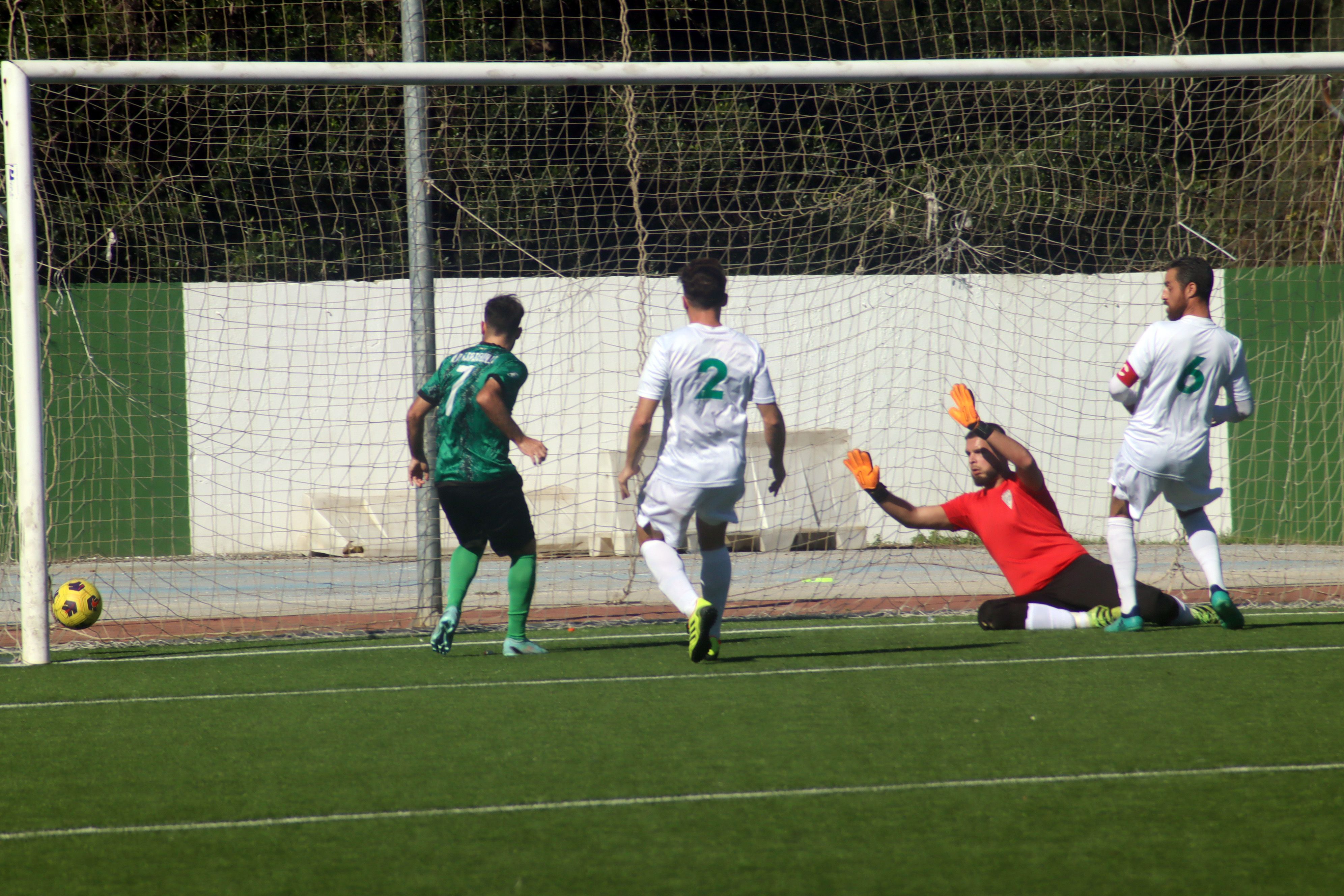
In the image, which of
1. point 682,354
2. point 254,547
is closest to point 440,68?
point 682,354

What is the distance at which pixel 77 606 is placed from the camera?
6293mm

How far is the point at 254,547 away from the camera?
10883 mm

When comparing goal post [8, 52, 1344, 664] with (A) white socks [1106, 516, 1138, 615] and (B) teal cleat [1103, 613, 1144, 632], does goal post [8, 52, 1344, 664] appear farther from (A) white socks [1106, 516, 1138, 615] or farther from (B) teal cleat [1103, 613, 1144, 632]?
(B) teal cleat [1103, 613, 1144, 632]

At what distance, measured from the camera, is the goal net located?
9523 mm

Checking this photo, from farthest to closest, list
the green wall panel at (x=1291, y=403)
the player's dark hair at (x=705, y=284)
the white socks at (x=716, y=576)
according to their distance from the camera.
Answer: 1. the green wall panel at (x=1291, y=403)
2. the white socks at (x=716, y=576)
3. the player's dark hair at (x=705, y=284)

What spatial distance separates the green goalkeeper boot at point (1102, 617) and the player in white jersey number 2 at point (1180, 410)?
10 cm

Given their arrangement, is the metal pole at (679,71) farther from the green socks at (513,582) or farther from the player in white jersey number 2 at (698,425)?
the green socks at (513,582)

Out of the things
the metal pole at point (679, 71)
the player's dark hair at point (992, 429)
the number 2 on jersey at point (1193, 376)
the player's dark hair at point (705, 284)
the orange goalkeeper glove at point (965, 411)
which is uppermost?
the metal pole at point (679, 71)

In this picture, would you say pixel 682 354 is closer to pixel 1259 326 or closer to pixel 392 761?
pixel 392 761

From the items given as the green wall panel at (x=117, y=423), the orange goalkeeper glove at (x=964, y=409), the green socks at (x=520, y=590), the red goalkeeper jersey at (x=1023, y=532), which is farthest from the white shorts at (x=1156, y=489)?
the green wall panel at (x=117, y=423)

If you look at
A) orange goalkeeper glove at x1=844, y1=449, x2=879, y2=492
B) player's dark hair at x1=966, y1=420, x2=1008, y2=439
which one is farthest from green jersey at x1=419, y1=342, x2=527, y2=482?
player's dark hair at x1=966, y1=420, x2=1008, y2=439

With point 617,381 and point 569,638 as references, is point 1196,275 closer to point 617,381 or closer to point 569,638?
point 569,638

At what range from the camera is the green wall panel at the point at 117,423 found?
9.59 metres

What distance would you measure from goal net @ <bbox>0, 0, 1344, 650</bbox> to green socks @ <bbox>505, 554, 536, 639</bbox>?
7.65ft
